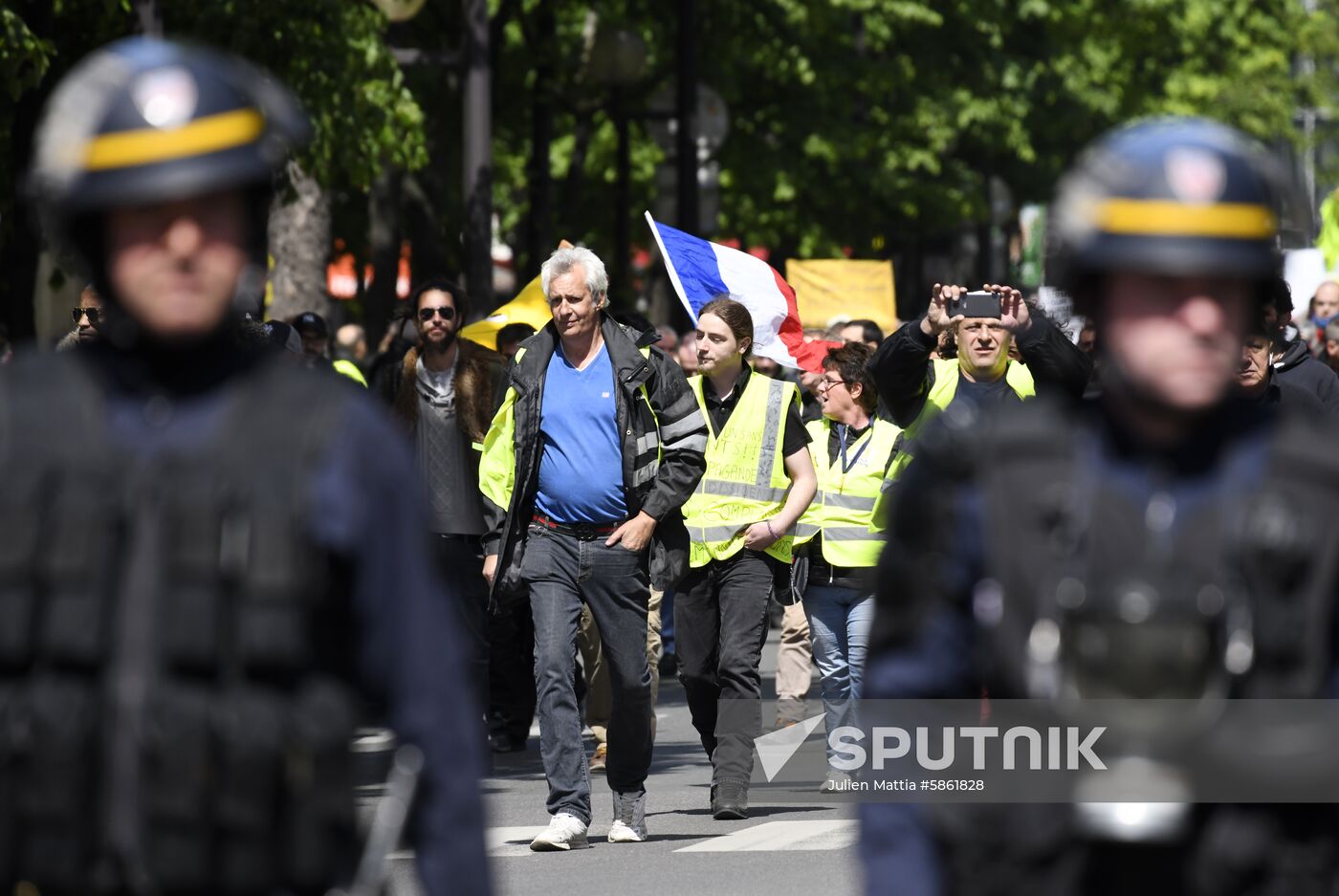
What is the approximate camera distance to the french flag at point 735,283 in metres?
12.2

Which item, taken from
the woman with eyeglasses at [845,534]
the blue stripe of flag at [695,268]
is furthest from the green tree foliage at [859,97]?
the woman with eyeglasses at [845,534]

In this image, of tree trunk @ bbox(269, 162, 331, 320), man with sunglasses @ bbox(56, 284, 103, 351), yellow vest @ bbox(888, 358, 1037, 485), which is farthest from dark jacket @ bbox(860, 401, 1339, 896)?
tree trunk @ bbox(269, 162, 331, 320)

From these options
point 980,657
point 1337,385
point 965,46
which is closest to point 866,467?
point 1337,385

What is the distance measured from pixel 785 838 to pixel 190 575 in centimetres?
627

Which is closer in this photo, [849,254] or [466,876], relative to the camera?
[466,876]

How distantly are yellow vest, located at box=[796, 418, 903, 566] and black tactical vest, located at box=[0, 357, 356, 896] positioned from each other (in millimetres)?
7225

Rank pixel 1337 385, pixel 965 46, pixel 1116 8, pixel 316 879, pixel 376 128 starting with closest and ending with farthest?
1. pixel 316 879
2. pixel 1337 385
3. pixel 376 128
4. pixel 965 46
5. pixel 1116 8

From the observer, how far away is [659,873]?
8328 millimetres

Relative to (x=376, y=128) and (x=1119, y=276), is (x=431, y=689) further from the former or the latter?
(x=376, y=128)

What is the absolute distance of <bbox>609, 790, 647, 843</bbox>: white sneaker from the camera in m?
8.98

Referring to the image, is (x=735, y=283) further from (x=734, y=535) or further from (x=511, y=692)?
(x=734, y=535)

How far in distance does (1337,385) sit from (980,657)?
7.62 meters

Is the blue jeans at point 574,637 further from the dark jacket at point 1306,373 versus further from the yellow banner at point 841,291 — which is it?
the yellow banner at point 841,291

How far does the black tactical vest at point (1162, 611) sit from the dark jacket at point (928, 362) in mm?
4965
